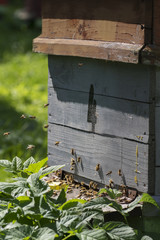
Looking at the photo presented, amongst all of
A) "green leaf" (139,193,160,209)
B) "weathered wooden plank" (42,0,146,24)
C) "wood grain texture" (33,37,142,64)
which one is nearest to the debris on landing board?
"green leaf" (139,193,160,209)

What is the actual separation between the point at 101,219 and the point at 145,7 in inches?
46.8

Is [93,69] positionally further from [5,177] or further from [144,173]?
[5,177]

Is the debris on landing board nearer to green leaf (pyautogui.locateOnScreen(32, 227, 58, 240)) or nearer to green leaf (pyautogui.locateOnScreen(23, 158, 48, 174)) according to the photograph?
green leaf (pyautogui.locateOnScreen(23, 158, 48, 174))

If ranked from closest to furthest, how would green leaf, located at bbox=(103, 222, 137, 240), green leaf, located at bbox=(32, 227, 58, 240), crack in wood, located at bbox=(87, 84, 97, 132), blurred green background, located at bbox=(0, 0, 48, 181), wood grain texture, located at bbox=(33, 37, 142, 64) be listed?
1. green leaf, located at bbox=(32, 227, 58, 240)
2. green leaf, located at bbox=(103, 222, 137, 240)
3. wood grain texture, located at bbox=(33, 37, 142, 64)
4. crack in wood, located at bbox=(87, 84, 97, 132)
5. blurred green background, located at bbox=(0, 0, 48, 181)

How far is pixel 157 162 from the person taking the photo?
2.77 m

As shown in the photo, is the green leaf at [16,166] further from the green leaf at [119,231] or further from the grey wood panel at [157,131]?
the grey wood panel at [157,131]

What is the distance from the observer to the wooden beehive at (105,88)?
2.69 m

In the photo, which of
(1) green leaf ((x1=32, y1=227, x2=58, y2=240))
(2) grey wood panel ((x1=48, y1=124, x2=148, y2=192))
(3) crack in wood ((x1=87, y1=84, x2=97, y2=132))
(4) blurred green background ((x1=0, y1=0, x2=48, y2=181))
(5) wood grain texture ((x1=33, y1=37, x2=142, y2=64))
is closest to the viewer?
(1) green leaf ((x1=32, y1=227, x2=58, y2=240))

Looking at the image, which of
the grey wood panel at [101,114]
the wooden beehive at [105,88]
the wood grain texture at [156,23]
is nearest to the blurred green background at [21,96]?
the grey wood panel at [101,114]

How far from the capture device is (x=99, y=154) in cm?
305

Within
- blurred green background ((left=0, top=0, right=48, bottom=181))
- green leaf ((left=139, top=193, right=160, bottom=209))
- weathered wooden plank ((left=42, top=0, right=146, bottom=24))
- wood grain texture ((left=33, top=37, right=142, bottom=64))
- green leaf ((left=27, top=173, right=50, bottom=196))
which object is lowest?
blurred green background ((left=0, top=0, right=48, bottom=181))

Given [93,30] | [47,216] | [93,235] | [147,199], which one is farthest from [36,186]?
[93,30]

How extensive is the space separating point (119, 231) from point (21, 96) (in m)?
4.82

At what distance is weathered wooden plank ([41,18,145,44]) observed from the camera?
272cm
